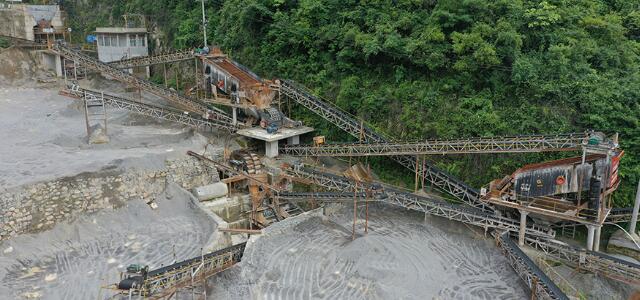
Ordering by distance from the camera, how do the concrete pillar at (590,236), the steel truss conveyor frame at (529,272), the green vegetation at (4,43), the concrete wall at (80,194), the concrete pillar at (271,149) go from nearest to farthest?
the steel truss conveyor frame at (529,272) → the concrete pillar at (590,236) → the concrete wall at (80,194) → the concrete pillar at (271,149) → the green vegetation at (4,43)

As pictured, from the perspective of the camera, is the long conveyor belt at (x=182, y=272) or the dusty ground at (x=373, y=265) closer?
the long conveyor belt at (x=182, y=272)

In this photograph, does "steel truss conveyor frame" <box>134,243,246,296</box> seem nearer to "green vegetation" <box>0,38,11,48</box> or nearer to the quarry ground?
the quarry ground

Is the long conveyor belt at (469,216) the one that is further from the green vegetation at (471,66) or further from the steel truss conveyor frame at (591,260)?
the green vegetation at (471,66)

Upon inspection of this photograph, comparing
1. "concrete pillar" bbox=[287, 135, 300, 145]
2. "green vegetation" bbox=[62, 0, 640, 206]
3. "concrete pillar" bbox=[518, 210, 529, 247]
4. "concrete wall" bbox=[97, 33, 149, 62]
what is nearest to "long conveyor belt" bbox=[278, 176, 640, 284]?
"concrete pillar" bbox=[518, 210, 529, 247]

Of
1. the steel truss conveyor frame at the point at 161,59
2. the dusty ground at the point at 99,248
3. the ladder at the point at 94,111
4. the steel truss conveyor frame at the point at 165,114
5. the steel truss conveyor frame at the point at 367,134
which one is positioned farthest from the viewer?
the steel truss conveyor frame at the point at 161,59

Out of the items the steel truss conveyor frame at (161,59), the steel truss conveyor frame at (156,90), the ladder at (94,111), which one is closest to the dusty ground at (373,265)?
the steel truss conveyor frame at (156,90)

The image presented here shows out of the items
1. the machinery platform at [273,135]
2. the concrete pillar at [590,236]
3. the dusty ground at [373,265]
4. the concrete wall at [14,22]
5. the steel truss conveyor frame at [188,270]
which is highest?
the concrete wall at [14,22]

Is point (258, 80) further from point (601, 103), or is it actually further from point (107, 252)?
point (601, 103)

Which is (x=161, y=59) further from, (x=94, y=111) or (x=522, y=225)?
(x=522, y=225)
